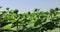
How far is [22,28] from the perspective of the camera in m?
2.98

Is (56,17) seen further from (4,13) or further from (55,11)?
(4,13)

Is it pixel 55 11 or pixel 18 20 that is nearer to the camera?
pixel 55 11

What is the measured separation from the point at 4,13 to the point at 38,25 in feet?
6.50

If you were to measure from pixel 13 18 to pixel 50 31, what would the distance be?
3.28ft

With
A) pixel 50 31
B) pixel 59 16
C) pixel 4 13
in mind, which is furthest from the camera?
pixel 4 13

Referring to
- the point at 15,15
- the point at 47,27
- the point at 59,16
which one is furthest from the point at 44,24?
the point at 15,15

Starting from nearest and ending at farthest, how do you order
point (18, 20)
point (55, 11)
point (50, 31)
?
point (50, 31), point (55, 11), point (18, 20)

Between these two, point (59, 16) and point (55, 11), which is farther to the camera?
point (55, 11)

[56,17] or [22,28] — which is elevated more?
[56,17]

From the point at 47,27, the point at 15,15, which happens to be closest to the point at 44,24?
the point at 47,27

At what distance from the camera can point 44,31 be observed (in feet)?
8.11

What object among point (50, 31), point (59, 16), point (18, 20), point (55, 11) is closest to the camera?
point (50, 31)

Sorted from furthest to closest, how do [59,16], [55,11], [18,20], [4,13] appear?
[4,13] → [18,20] → [55,11] → [59,16]

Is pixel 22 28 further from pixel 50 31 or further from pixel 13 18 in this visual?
pixel 50 31
